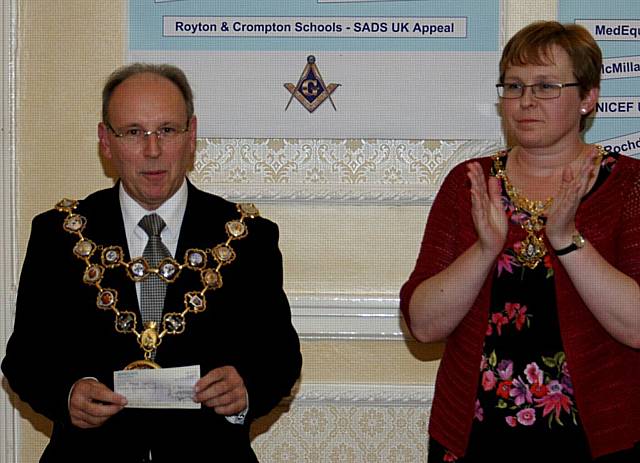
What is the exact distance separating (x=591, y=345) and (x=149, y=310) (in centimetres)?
106

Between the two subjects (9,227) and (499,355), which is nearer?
(499,355)

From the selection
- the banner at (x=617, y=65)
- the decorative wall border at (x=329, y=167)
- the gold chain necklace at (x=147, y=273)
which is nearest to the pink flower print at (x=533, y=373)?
the gold chain necklace at (x=147, y=273)

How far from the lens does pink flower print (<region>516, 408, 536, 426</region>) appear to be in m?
2.25

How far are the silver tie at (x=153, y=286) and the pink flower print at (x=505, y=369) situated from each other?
831 millimetres

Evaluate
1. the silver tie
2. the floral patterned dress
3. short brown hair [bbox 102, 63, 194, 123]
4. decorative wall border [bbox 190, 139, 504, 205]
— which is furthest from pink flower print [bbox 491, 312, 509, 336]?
decorative wall border [bbox 190, 139, 504, 205]

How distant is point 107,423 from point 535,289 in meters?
1.08

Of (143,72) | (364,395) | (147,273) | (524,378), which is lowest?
(364,395)

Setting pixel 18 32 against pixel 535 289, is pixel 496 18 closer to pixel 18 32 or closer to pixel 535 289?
pixel 535 289

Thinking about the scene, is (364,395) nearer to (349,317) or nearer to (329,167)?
(349,317)

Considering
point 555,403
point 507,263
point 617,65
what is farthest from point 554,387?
point 617,65

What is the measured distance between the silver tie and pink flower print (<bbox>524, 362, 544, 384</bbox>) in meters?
0.89

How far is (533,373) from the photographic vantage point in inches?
88.7

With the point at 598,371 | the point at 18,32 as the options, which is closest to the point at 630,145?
the point at 598,371

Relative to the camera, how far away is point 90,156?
331cm
